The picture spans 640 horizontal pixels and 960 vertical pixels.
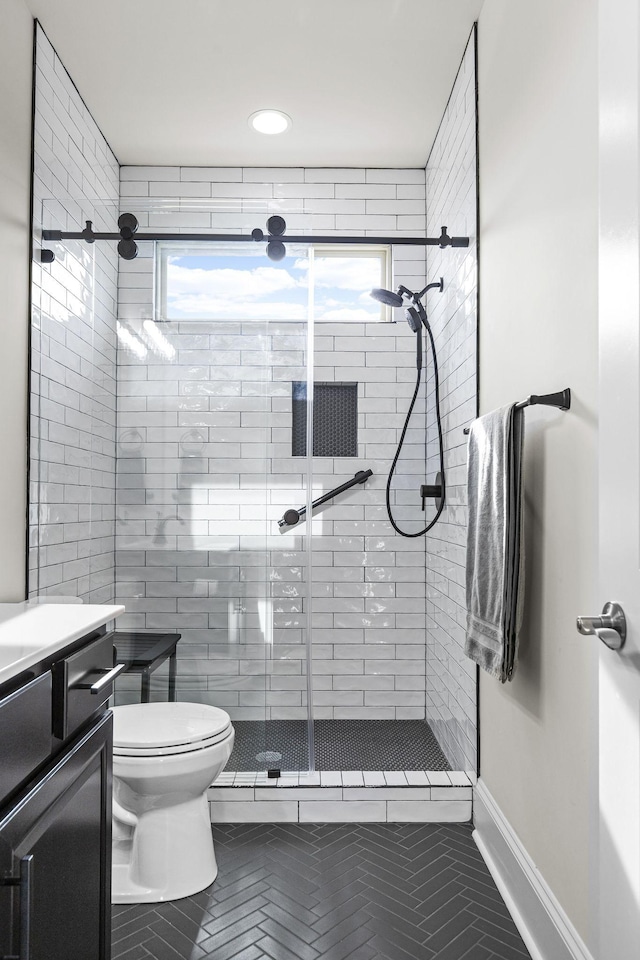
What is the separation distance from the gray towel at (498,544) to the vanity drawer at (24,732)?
116 cm

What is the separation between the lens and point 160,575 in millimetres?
2639

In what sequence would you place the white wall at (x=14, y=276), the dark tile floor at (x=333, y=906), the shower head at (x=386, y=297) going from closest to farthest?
1. the dark tile floor at (x=333, y=906)
2. the white wall at (x=14, y=276)
3. the shower head at (x=386, y=297)

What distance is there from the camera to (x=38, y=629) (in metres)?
1.32

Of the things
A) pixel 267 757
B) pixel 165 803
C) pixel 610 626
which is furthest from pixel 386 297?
pixel 610 626

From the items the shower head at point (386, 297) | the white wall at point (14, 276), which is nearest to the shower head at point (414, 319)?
the shower head at point (386, 297)

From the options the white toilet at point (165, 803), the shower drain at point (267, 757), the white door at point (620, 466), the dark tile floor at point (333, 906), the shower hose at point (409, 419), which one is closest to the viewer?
the white door at point (620, 466)

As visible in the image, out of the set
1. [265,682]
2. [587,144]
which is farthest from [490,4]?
[265,682]

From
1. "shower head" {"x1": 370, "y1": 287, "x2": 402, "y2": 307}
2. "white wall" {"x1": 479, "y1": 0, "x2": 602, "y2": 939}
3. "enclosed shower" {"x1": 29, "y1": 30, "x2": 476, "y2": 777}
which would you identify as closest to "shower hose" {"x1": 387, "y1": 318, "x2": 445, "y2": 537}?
"shower head" {"x1": 370, "y1": 287, "x2": 402, "y2": 307}

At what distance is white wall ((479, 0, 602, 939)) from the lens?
155 centimetres

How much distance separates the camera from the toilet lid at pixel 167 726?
6.73ft

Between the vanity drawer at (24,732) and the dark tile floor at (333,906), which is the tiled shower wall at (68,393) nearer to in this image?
the dark tile floor at (333,906)

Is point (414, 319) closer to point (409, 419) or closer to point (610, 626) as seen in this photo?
point (409, 419)

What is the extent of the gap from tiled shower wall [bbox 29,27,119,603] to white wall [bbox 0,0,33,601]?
0.06m

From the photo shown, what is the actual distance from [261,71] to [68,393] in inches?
59.5
